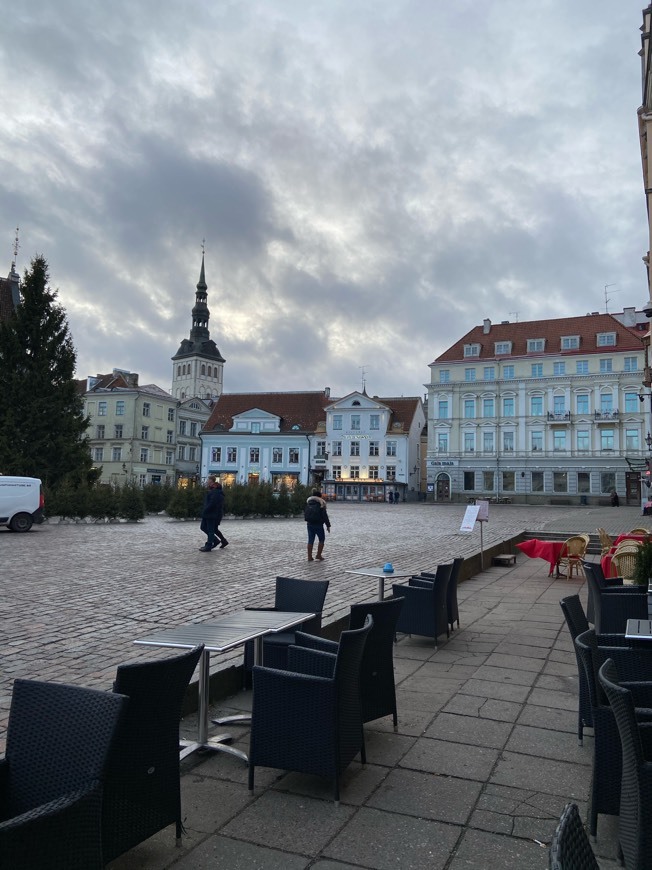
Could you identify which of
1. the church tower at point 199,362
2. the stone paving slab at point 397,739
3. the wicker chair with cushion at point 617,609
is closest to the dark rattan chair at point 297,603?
the stone paving slab at point 397,739

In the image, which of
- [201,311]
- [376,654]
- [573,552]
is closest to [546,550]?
[573,552]

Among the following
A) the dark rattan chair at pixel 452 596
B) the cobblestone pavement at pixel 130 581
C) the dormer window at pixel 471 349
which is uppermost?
the dormer window at pixel 471 349

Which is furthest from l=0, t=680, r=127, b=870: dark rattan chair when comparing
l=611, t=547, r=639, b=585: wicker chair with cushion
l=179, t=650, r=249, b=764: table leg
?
l=611, t=547, r=639, b=585: wicker chair with cushion

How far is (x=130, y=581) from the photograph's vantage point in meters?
10.9

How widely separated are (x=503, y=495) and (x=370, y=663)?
6003cm

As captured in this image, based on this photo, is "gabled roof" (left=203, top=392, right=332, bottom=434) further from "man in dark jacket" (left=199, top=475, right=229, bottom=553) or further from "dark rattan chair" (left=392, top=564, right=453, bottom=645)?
"dark rattan chair" (left=392, top=564, right=453, bottom=645)

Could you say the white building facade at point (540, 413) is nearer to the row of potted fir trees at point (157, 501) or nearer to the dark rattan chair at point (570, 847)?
the row of potted fir trees at point (157, 501)

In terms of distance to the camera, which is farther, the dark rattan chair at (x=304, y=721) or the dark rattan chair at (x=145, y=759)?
the dark rattan chair at (x=304, y=721)

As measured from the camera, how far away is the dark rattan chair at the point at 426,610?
6.88 metres

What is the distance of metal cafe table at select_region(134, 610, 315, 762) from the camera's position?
3.94 m

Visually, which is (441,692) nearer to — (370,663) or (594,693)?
(370,663)

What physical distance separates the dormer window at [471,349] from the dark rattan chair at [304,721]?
63.8 m

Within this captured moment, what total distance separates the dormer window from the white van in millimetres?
50983

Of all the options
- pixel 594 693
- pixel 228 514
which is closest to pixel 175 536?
pixel 228 514
